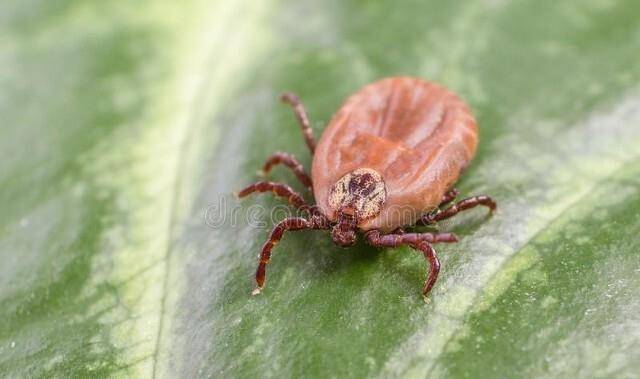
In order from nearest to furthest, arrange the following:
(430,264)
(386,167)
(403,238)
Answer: (430,264), (403,238), (386,167)

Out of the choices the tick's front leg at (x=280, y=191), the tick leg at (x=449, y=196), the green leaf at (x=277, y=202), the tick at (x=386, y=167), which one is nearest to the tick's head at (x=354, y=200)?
the tick at (x=386, y=167)

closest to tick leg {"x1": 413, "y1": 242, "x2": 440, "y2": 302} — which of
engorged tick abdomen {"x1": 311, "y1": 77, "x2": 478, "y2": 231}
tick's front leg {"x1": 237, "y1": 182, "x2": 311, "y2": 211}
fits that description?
engorged tick abdomen {"x1": 311, "y1": 77, "x2": 478, "y2": 231}

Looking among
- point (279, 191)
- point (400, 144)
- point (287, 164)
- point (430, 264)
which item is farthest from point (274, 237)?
point (400, 144)

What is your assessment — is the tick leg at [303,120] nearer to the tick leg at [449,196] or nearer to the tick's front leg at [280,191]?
the tick's front leg at [280,191]

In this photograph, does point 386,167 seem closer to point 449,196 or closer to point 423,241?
point 449,196

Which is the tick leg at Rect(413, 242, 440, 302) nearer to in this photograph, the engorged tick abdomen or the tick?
the tick

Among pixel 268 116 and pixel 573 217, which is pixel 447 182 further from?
pixel 268 116
